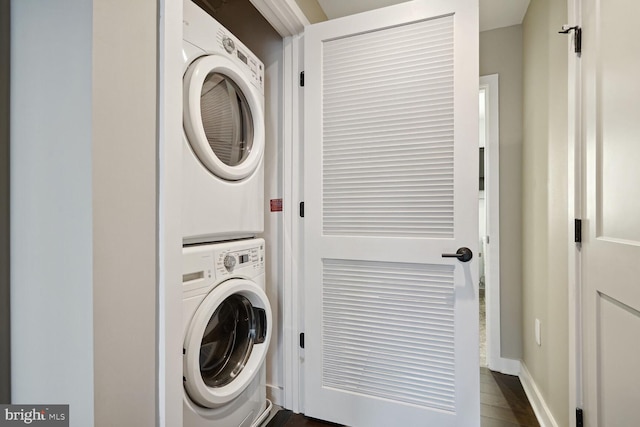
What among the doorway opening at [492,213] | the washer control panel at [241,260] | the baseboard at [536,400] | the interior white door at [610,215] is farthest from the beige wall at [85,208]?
the doorway opening at [492,213]

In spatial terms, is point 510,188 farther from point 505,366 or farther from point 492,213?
point 505,366

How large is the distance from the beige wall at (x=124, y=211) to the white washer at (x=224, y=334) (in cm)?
24

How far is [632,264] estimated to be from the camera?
0.83 metres

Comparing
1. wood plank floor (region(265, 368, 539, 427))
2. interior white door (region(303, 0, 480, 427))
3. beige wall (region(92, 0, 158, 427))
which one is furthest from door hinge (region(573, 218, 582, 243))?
beige wall (region(92, 0, 158, 427))

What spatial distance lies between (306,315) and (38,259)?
1.17 m

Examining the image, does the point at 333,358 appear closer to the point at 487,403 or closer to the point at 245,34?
the point at 487,403

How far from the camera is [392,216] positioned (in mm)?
1476

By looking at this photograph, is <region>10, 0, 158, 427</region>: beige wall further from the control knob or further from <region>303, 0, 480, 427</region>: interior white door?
<region>303, 0, 480, 427</region>: interior white door

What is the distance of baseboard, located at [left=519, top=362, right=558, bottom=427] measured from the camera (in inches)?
57.2

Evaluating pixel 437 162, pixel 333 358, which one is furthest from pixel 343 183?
pixel 333 358
